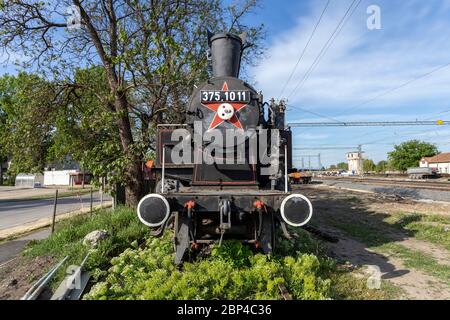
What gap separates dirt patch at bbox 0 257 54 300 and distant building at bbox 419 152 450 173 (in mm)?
73295

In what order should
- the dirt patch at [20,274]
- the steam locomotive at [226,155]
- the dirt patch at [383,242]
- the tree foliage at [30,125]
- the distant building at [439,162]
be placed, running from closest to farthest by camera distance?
1. the dirt patch at [20,274]
2. the dirt patch at [383,242]
3. the steam locomotive at [226,155]
4. the tree foliage at [30,125]
5. the distant building at [439,162]

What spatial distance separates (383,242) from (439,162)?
235 ft

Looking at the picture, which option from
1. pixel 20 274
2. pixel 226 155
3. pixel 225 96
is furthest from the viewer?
pixel 225 96

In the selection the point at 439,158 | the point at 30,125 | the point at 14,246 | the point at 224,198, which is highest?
the point at 439,158

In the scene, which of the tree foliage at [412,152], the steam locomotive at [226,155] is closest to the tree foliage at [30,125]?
the steam locomotive at [226,155]

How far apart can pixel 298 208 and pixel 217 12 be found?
10.7 metres

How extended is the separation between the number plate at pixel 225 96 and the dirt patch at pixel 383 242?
3.63 metres

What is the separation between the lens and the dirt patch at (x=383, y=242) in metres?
4.84

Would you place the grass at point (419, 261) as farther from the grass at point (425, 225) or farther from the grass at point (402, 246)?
the grass at point (425, 225)

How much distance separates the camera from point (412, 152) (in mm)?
65438

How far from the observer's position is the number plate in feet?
18.6

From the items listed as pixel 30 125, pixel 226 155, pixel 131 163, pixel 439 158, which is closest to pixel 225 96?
pixel 226 155

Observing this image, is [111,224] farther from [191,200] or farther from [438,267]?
[438,267]

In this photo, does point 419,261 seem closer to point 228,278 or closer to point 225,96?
point 228,278
